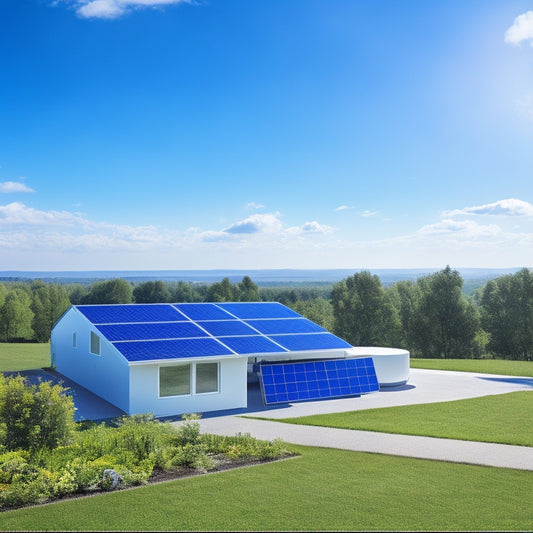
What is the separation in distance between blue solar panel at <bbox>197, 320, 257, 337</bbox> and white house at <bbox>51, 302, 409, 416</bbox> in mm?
45

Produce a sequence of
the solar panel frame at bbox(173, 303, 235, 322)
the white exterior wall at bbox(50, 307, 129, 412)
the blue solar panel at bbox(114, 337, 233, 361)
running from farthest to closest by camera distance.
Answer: the solar panel frame at bbox(173, 303, 235, 322) → the white exterior wall at bbox(50, 307, 129, 412) → the blue solar panel at bbox(114, 337, 233, 361)

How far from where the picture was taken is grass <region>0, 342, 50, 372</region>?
1241 inches

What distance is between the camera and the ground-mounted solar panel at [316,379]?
21625mm

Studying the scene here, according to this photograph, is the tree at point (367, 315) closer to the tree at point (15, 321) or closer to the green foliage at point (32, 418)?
the tree at point (15, 321)

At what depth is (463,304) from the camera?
55938 mm

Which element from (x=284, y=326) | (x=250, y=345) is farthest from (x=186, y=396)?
(x=284, y=326)

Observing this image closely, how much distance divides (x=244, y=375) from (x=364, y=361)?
6.26m

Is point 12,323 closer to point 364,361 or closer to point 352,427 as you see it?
point 364,361

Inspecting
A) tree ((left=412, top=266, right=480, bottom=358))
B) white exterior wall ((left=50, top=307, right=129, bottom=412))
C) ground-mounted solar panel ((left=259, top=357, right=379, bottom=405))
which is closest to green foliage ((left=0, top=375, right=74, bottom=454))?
white exterior wall ((left=50, top=307, right=129, bottom=412))

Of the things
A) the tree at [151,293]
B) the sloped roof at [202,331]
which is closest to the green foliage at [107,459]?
the sloped roof at [202,331]

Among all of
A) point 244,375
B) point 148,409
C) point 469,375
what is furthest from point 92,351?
point 469,375

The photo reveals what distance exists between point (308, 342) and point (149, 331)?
6829 mm

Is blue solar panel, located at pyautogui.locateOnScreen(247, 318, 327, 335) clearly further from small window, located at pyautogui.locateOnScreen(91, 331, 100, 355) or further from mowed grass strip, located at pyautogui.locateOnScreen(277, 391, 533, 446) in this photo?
small window, located at pyautogui.locateOnScreen(91, 331, 100, 355)

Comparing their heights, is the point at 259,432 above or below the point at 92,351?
below
